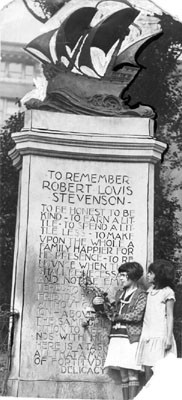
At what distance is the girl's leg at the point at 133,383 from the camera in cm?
702

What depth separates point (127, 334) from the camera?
7.11m

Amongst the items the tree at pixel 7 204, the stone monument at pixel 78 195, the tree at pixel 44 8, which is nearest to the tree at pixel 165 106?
the stone monument at pixel 78 195

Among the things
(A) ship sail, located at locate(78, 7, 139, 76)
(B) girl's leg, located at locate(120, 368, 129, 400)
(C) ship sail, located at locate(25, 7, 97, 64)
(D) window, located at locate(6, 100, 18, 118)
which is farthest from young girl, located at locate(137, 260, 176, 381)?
(C) ship sail, located at locate(25, 7, 97, 64)

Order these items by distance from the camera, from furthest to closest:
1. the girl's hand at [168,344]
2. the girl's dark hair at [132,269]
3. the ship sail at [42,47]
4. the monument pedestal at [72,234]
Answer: the ship sail at [42,47]
the girl's dark hair at [132,269]
the monument pedestal at [72,234]
the girl's hand at [168,344]

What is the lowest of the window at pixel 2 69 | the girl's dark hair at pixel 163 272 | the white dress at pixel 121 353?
the white dress at pixel 121 353

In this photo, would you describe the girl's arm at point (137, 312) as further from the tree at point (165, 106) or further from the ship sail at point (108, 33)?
the ship sail at point (108, 33)

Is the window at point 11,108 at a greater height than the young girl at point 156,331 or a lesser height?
greater

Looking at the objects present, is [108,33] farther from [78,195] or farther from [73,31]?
[78,195]

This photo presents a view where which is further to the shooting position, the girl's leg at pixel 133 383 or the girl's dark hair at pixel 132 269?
the girl's dark hair at pixel 132 269

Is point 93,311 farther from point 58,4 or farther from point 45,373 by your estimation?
point 58,4

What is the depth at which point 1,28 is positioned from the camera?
774 centimetres

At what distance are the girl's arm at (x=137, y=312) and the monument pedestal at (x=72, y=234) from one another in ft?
0.70

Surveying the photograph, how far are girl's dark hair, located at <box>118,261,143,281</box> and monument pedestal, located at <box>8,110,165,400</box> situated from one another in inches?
3.3

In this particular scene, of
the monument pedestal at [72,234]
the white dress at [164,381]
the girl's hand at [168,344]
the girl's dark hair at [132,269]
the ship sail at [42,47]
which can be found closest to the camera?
the white dress at [164,381]
